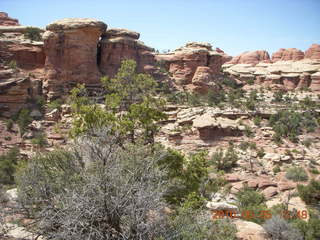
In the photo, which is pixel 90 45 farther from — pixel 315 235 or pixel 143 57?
pixel 315 235

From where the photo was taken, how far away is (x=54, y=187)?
532cm

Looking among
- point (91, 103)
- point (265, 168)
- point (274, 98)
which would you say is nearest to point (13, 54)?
point (91, 103)

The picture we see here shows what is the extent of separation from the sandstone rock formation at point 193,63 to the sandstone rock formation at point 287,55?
2687cm

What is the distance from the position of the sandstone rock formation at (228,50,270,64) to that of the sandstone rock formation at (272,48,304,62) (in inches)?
76.8

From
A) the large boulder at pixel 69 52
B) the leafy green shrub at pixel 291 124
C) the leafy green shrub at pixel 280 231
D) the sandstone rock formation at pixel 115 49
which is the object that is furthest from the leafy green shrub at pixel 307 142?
the large boulder at pixel 69 52

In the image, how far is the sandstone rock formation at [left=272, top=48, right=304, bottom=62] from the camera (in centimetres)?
5466

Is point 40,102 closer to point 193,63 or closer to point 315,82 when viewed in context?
point 193,63

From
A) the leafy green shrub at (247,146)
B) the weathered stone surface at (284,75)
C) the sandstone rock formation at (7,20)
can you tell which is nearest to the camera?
the leafy green shrub at (247,146)

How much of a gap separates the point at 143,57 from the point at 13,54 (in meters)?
15.4

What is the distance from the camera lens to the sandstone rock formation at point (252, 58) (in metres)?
58.9

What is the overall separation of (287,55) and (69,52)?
48.2 m

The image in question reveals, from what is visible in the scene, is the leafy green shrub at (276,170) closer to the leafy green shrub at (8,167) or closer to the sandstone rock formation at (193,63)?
Answer: the leafy green shrub at (8,167)

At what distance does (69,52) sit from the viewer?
2834cm

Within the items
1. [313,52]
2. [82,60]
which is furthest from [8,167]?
[313,52]
